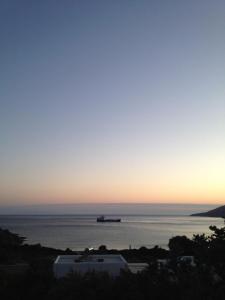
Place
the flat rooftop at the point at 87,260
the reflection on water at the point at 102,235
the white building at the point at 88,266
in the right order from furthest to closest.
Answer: the reflection on water at the point at 102,235 → the flat rooftop at the point at 87,260 → the white building at the point at 88,266

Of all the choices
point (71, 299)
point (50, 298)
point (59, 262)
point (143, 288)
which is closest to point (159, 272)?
point (143, 288)

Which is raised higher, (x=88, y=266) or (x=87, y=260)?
(x=87, y=260)

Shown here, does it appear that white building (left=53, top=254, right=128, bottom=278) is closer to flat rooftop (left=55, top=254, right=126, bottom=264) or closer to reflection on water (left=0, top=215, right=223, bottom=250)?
flat rooftop (left=55, top=254, right=126, bottom=264)

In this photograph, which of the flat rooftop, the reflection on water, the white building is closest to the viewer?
the white building

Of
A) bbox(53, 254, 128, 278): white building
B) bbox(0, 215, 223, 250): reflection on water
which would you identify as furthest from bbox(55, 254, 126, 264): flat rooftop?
bbox(0, 215, 223, 250): reflection on water

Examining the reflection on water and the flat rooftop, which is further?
the reflection on water

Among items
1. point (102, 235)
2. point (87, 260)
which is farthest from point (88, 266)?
point (102, 235)

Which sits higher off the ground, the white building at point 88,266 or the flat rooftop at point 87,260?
the flat rooftop at point 87,260

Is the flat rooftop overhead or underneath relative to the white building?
overhead

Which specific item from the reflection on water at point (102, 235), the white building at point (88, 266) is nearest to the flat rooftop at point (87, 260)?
the white building at point (88, 266)

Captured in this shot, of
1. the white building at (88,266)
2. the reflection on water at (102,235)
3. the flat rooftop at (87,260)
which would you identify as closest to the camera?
the white building at (88,266)

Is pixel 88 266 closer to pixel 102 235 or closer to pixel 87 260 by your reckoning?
pixel 87 260

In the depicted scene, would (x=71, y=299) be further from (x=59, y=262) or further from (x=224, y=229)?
(x=59, y=262)

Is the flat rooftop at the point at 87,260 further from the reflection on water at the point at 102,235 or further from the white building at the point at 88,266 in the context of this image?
the reflection on water at the point at 102,235
